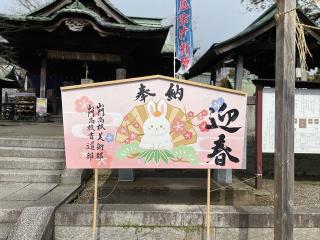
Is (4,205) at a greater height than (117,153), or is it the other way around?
(117,153)

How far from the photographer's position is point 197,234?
468cm

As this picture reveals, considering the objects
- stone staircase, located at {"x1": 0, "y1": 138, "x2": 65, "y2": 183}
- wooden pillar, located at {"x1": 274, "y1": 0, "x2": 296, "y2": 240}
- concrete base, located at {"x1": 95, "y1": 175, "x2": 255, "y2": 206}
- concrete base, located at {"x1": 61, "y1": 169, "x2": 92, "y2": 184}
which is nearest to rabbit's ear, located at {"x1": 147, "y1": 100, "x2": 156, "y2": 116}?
wooden pillar, located at {"x1": 274, "y1": 0, "x2": 296, "y2": 240}

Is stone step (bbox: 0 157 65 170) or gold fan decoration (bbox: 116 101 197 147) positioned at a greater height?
gold fan decoration (bbox: 116 101 197 147)

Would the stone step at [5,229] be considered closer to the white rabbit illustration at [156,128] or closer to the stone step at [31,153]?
the white rabbit illustration at [156,128]

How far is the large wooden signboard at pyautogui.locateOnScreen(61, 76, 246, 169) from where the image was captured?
4.27 meters

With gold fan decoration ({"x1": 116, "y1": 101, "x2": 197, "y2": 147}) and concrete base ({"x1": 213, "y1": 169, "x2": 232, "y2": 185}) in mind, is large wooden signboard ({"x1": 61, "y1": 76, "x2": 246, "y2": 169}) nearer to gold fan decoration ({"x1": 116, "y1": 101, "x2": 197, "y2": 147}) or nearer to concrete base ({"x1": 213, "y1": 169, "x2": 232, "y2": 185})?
gold fan decoration ({"x1": 116, "y1": 101, "x2": 197, "y2": 147})

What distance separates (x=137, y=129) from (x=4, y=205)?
2109mm

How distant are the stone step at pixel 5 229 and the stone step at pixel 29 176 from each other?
171 centimetres

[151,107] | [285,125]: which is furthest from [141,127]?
[285,125]

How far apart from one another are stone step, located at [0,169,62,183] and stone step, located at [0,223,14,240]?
5.62 feet

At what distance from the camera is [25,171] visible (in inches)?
263

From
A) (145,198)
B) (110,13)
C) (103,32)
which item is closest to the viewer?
(145,198)

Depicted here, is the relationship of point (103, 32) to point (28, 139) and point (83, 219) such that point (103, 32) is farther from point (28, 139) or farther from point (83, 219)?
point (83, 219)

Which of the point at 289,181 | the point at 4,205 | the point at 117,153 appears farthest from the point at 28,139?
the point at 289,181
